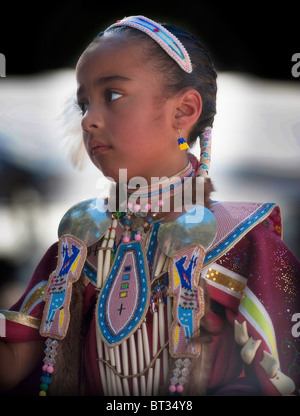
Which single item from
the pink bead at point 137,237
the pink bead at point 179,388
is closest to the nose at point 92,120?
the pink bead at point 137,237

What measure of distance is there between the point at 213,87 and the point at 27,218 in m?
2.39

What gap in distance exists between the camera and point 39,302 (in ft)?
5.73

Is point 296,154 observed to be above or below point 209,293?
above

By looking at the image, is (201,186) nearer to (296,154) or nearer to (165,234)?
(165,234)

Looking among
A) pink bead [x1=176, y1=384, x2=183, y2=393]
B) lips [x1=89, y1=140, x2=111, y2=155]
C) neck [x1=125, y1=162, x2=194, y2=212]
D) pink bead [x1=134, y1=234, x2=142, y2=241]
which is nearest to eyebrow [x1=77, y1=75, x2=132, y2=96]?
lips [x1=89, y1=140, x2=111, y2=155]

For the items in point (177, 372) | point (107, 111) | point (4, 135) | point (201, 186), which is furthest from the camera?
point (4, 135)

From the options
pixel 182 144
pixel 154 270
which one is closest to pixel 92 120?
pixel 182 144

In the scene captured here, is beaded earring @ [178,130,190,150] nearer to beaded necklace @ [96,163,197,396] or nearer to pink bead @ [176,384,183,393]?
beaded necklace @ [96,163,197,396]

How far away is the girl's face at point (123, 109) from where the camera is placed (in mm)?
1574

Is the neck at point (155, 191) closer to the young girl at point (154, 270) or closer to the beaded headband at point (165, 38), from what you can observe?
the young girl at point (154, 270)

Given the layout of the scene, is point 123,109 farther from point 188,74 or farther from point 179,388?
point 179,388

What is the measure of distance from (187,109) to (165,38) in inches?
8.1

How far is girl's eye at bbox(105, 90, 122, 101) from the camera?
158 centimetres
